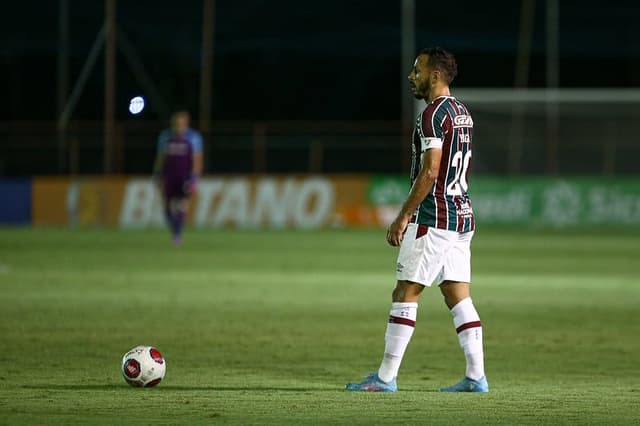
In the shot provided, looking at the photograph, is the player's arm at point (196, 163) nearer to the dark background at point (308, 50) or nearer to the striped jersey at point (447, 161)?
the striped jersey at point (447, 161)

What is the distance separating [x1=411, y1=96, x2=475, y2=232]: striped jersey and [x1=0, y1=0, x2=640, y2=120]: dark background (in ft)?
121

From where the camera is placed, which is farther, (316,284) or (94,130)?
(94,130)

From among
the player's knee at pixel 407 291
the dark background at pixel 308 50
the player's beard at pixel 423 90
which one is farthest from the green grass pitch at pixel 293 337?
the dark background at pixel 308 50

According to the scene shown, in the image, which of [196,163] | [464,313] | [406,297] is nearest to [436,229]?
[406,297]

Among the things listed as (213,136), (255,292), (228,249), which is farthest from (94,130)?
(255,292)

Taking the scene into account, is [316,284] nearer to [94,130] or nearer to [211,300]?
[211,300]

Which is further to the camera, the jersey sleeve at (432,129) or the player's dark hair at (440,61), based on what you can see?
the player's dark hair at (440,61)

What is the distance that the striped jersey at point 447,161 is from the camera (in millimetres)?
9078

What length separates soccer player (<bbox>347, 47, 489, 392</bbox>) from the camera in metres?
9.10

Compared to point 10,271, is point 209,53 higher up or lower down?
higher up

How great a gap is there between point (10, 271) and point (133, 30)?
29.0m

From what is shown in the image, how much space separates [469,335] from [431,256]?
63cm

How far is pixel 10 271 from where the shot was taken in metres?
19.9

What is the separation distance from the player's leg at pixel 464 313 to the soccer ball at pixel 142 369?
1.96 m
